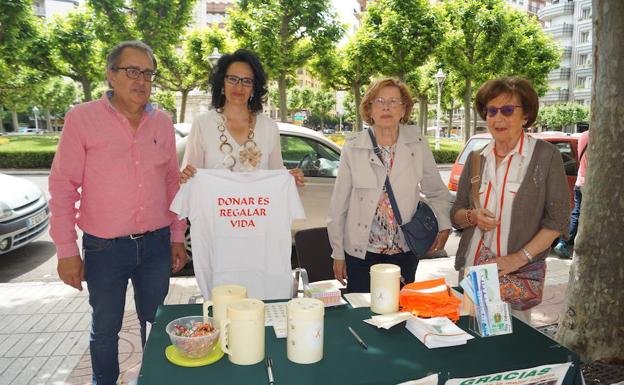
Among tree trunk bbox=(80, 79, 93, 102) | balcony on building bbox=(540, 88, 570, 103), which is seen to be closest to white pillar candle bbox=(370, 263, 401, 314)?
tree trunk bbox=(80, 79, 93, 102)

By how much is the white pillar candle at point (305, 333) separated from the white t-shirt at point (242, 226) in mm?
934

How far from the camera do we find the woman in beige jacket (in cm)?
264

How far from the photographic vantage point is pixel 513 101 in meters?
2.35

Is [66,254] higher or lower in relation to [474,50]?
lower

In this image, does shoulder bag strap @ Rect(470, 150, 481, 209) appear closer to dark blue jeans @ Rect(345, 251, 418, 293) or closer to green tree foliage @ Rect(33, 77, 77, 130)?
dark blue jeans @ Rect(345, 251, 418, 293)

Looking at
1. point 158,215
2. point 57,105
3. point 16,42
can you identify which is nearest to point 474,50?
point 16,42

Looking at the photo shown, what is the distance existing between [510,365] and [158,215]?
1.82m

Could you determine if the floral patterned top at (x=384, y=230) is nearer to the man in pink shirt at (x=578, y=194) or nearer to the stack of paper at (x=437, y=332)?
the stack of paper at (x=437, y=332)

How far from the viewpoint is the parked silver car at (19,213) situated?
5414 millimetres

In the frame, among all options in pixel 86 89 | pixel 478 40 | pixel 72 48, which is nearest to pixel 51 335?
pixel 72 48

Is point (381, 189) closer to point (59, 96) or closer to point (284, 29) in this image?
point (284, 29)

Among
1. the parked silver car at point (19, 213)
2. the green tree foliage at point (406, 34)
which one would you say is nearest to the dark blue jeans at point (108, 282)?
the parked silver car at point (19, 213)

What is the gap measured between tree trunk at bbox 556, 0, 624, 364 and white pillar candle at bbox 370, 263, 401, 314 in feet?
5.73

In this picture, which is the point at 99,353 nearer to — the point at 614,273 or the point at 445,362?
the point at 445,362
